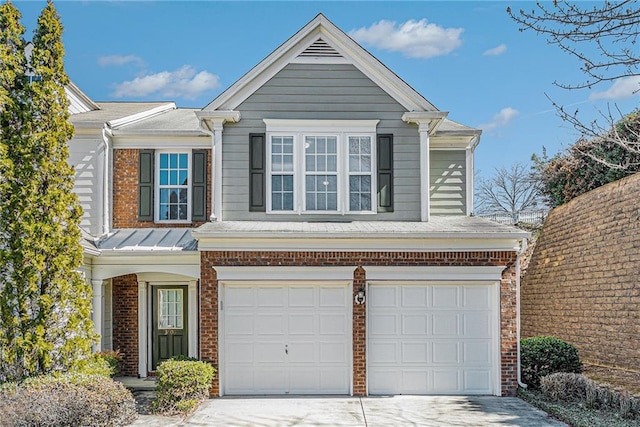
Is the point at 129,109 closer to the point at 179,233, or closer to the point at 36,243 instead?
the point at 179,233

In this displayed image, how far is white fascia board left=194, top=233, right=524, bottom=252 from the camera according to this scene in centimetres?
1198

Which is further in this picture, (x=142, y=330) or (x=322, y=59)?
(x=142, y=330)

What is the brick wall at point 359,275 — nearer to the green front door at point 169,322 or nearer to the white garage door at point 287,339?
the white garage door at point 287,339

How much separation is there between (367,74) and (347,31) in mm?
1010

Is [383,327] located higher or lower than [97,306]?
lower

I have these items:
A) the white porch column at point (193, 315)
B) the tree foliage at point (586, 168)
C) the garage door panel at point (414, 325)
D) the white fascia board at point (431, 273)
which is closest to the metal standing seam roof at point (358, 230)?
the white fascia board at point (431, 273)

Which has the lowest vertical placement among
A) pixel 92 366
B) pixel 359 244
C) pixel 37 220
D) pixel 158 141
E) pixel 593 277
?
pixel 92 366

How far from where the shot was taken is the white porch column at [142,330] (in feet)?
46.9

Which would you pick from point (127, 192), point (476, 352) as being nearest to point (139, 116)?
point (127, 192)

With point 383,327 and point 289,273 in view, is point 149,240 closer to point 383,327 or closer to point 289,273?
point 289,273

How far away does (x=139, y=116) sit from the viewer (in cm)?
1595

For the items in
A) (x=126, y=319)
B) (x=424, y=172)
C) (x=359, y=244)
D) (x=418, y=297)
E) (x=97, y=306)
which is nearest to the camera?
(x=359, y=244)

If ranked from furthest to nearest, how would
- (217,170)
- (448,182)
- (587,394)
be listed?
(448,182), (217,170), (587,394)

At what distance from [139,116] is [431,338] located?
30.0 ft
